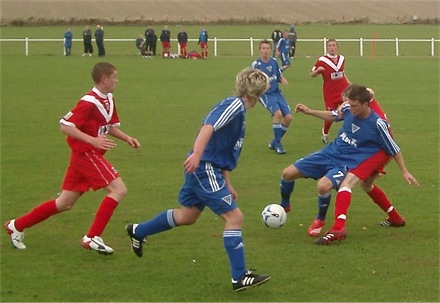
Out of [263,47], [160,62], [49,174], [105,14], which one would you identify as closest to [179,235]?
[49,174]

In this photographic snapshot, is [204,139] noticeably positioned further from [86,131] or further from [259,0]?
[259,0]

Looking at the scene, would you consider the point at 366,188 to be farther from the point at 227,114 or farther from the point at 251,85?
the point at 227,114

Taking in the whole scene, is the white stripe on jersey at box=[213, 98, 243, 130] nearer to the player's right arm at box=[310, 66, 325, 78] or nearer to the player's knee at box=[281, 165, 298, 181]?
the player's knee at box=[281, 165, 298, 181]

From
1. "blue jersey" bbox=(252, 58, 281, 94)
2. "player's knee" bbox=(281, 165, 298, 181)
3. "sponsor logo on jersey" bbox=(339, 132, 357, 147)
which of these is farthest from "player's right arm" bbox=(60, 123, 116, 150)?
"blue jersey" bbox=(252, 58, 281, 94)

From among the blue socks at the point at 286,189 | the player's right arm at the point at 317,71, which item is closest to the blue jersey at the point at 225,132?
the blue socks at the point at 286,189

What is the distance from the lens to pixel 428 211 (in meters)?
10.0

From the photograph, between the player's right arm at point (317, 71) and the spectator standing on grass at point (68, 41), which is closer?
the player's right arm at point (317, 71)

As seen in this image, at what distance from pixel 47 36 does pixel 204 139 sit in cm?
5034

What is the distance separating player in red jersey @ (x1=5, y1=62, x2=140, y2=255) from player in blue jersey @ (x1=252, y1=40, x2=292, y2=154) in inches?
261

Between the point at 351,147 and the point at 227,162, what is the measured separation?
6.93ft

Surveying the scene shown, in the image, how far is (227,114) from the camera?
6.90 m

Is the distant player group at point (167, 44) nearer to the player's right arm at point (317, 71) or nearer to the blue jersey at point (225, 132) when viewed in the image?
the player's right arm at point (317, 71)

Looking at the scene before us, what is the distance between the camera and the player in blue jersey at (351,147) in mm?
8617

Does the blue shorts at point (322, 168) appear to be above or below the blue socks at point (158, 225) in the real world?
above
